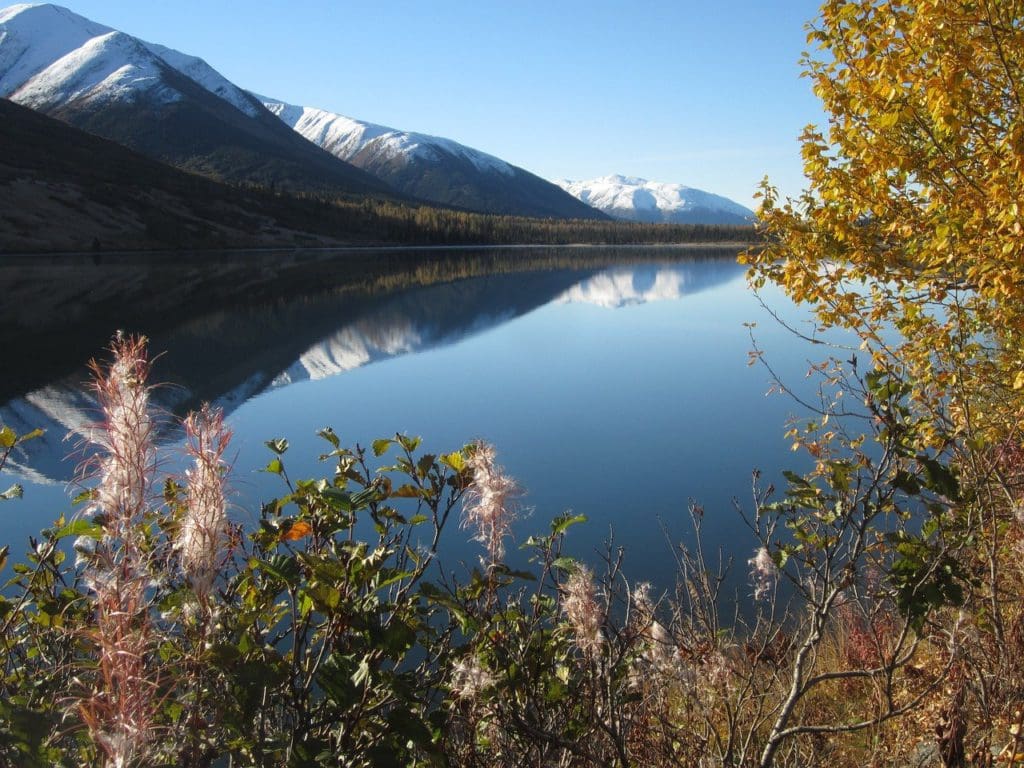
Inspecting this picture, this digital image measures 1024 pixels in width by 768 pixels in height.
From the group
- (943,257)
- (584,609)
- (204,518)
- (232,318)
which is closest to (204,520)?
(204,518)

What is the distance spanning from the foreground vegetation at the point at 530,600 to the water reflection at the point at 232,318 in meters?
0.69

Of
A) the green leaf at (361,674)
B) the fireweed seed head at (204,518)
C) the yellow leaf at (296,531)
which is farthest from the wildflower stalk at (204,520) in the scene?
the yellow leaf at (296,531)

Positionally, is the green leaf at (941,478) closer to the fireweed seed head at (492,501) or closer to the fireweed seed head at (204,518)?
the fireweed seed head at (492,501)

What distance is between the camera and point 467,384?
66.7 feet

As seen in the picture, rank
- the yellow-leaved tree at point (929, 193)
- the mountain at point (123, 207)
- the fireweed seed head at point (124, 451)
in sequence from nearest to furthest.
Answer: the fireweed seed head at point (124, 451), the yellow-leaved tree at point (929, 193), the mountain at point (123, 207)

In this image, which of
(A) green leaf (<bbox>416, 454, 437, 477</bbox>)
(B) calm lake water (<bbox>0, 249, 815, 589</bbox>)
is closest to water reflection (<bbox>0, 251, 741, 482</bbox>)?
(B) calm lake water (<bbox>0, 249, 815, 589</bbox>)

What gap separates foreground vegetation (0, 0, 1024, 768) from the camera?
1.90 metres

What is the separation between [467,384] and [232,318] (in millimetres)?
16655

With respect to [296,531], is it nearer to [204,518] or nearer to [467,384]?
[204,518]

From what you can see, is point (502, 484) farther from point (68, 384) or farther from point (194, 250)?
point (194, 250)

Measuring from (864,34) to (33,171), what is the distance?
337 feet

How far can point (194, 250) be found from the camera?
87562mm

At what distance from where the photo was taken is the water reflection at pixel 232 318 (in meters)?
18.3

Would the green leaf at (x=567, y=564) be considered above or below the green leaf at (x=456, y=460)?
below
